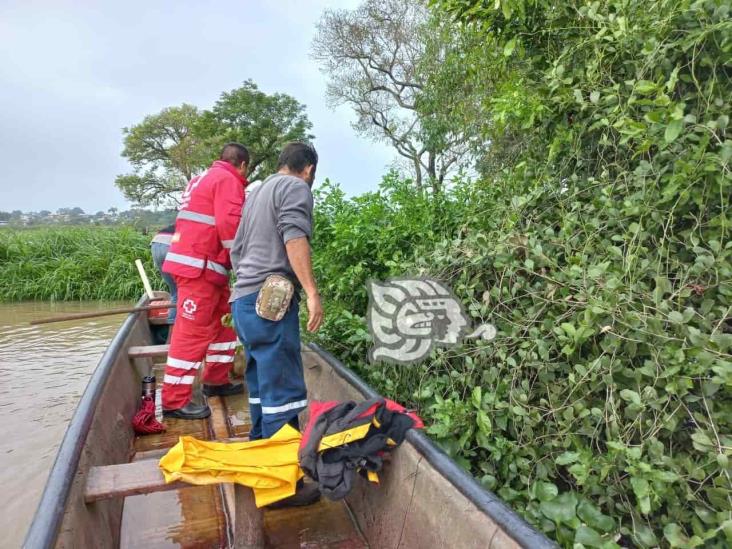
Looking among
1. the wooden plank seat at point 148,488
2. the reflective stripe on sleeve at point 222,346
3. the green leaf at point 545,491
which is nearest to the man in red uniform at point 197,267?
the reflective stripe on sleeve at point 222,346

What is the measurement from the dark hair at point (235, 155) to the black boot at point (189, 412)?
1.60 m

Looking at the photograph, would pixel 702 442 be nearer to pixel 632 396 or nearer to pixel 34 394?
pixel 632 396

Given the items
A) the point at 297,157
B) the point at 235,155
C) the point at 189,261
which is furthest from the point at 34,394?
the point at 297,157

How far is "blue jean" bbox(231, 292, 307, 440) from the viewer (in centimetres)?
243

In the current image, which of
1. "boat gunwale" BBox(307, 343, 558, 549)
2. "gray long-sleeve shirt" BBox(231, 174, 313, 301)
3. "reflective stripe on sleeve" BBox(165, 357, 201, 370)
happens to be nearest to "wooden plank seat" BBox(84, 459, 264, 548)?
"boat gunwale" BBox(307, 343, 558, 549)

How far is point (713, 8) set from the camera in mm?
1772

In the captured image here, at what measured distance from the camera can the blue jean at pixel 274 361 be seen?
7.96ft

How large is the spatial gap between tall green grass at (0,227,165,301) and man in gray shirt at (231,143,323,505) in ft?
31.0

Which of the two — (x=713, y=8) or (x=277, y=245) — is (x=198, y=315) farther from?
(x=713, y=8)

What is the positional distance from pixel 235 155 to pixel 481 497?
275 centimetres

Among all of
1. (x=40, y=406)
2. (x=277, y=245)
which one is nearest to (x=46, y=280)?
(x=40, y=406)

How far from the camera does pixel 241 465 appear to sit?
6.31 feet

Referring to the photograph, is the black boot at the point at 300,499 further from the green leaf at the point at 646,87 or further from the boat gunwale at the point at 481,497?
the green leaf at the point at 646,87

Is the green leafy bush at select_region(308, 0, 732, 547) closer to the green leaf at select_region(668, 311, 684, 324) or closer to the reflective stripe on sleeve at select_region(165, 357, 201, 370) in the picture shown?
the green leaf at select_region(668, 311, 684, 324)
